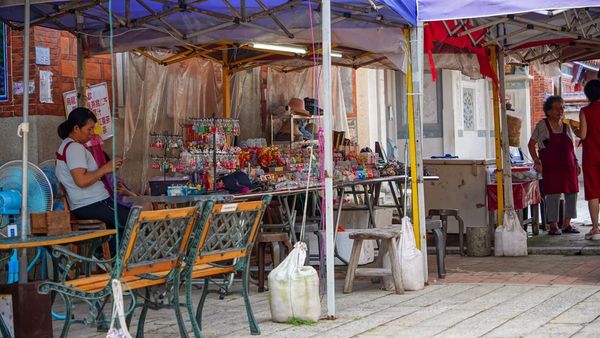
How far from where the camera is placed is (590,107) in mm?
11609

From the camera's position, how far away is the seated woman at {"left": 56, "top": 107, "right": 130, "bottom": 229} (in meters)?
8.91

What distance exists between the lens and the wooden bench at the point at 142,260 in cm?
590

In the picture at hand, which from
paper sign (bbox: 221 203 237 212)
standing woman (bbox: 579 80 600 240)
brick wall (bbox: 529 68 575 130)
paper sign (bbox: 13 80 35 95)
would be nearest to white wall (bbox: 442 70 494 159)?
brick wall (bbox: 529 68 575 130)

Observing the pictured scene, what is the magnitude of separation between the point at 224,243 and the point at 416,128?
2770mm

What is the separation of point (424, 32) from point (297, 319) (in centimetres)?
336

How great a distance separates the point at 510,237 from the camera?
11.5 meters

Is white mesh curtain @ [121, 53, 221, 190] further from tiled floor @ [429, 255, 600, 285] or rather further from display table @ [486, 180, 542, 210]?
display table @ [486, 180, 542, 210]

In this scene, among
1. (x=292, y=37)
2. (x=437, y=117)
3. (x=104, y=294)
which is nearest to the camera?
(x=104, y=294)

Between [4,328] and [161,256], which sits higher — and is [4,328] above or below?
below

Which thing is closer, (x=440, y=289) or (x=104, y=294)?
(x=104, y=294)

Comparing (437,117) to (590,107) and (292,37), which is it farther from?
(292,37)

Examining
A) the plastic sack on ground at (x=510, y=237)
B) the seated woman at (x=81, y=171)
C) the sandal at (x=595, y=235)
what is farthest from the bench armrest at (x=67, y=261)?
the sandal at (x=595, y=235)

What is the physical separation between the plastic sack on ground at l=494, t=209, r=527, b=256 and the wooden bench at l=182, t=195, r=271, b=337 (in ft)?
16.8

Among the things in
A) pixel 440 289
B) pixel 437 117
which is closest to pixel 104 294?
pixel 440 289
